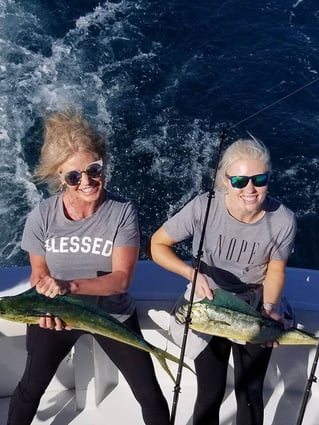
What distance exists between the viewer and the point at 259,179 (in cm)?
224

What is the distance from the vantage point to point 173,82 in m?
8.55

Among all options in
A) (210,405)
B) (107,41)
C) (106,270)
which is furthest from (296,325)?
(107,41)

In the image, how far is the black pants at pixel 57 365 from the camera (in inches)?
94.0

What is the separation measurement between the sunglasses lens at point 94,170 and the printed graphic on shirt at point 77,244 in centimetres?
26

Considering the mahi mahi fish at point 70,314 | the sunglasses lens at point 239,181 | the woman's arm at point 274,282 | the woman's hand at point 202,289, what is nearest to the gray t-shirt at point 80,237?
the mahi mahi fish at point 70,314

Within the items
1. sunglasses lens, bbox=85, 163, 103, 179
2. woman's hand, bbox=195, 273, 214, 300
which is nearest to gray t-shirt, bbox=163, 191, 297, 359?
woman's hand, bbox=195, 273, 214, 300

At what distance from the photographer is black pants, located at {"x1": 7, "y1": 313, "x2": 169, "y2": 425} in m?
2.39

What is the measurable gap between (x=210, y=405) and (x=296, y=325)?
505 millimetres

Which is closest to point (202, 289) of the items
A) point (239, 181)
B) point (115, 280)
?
point (115, 280)

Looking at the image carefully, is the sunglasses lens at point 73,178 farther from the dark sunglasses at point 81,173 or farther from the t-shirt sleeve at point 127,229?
the t-shirt sleeve at point 127,229

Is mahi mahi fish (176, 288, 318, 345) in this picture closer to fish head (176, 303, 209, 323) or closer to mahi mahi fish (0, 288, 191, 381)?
fish head (176, 303, 209, 323)

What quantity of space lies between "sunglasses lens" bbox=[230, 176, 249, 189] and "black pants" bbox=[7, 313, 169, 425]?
2.29 feet

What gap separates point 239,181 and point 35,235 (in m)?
0.82

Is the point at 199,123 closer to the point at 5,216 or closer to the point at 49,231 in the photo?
the point at 5,216
